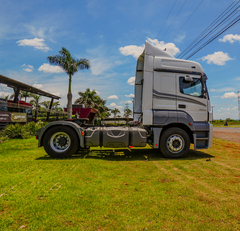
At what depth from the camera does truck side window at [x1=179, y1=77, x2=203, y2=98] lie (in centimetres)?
655

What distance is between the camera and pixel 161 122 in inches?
250

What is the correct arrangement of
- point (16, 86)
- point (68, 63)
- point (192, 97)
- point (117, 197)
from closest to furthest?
point (117, 197) → point (192, 97) → point (16, 86) → point (68, 63)

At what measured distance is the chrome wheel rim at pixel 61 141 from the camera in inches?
248

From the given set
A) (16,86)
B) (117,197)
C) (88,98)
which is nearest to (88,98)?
(88,98)

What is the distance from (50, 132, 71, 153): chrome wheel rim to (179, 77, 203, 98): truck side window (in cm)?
472

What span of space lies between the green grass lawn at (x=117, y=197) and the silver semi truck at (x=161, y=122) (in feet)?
4.65

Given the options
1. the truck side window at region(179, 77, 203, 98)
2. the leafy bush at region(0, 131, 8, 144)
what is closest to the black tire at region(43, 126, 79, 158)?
the truck side window at region(179, 77, 203, 98)

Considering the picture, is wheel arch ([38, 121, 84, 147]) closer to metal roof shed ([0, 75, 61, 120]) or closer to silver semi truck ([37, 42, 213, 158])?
silver semi truck ([37, 42, 213, 158])

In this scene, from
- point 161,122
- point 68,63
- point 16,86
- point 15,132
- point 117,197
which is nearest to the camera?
point 117,197

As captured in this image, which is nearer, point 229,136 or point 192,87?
point 192,87

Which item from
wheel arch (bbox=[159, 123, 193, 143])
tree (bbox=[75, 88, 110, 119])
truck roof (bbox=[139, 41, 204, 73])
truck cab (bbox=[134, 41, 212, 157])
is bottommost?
wheel arch (bbox=[159, 123, 193, 143])

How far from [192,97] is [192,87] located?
40 cm

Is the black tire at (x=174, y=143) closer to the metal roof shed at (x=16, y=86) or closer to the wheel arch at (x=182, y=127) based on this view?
the wheel arch at (x=182, y=127)

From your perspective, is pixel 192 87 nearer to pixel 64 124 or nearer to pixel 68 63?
pixel 64 124
